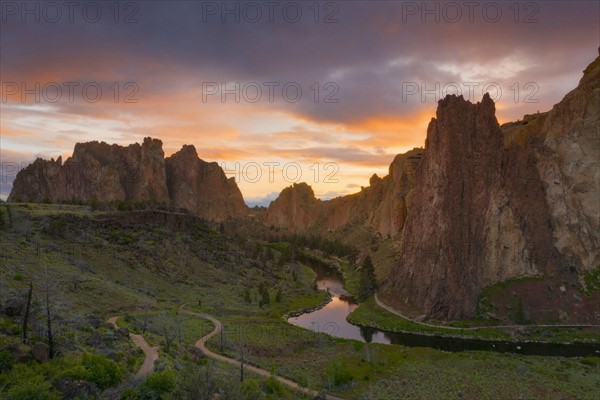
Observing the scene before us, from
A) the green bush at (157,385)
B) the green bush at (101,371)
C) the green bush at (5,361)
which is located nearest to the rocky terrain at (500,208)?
the green bush at (157,385)

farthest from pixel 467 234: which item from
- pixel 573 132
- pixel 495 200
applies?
pixel 573 132

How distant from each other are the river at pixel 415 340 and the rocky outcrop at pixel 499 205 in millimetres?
11348

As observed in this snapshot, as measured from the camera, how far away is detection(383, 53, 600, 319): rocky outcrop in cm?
9319

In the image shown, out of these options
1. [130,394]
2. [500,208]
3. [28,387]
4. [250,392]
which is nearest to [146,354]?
[130,394]

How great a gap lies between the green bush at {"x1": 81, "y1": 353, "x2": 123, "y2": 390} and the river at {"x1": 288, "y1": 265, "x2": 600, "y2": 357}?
53052mm

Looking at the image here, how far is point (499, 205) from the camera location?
98.3 meters

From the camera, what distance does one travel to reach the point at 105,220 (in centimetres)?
11400

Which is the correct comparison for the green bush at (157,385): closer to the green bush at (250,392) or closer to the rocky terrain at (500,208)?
the green bush at (250,392)

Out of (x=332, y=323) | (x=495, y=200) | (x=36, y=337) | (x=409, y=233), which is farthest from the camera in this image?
(x=409, y=233)

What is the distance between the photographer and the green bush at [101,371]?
30500mm

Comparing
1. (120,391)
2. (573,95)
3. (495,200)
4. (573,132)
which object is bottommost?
(120,391)

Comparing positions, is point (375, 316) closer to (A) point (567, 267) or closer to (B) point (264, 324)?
(B) point (264, 324)

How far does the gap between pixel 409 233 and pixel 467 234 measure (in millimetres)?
17627

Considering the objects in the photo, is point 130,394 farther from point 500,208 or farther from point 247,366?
point 500,208
